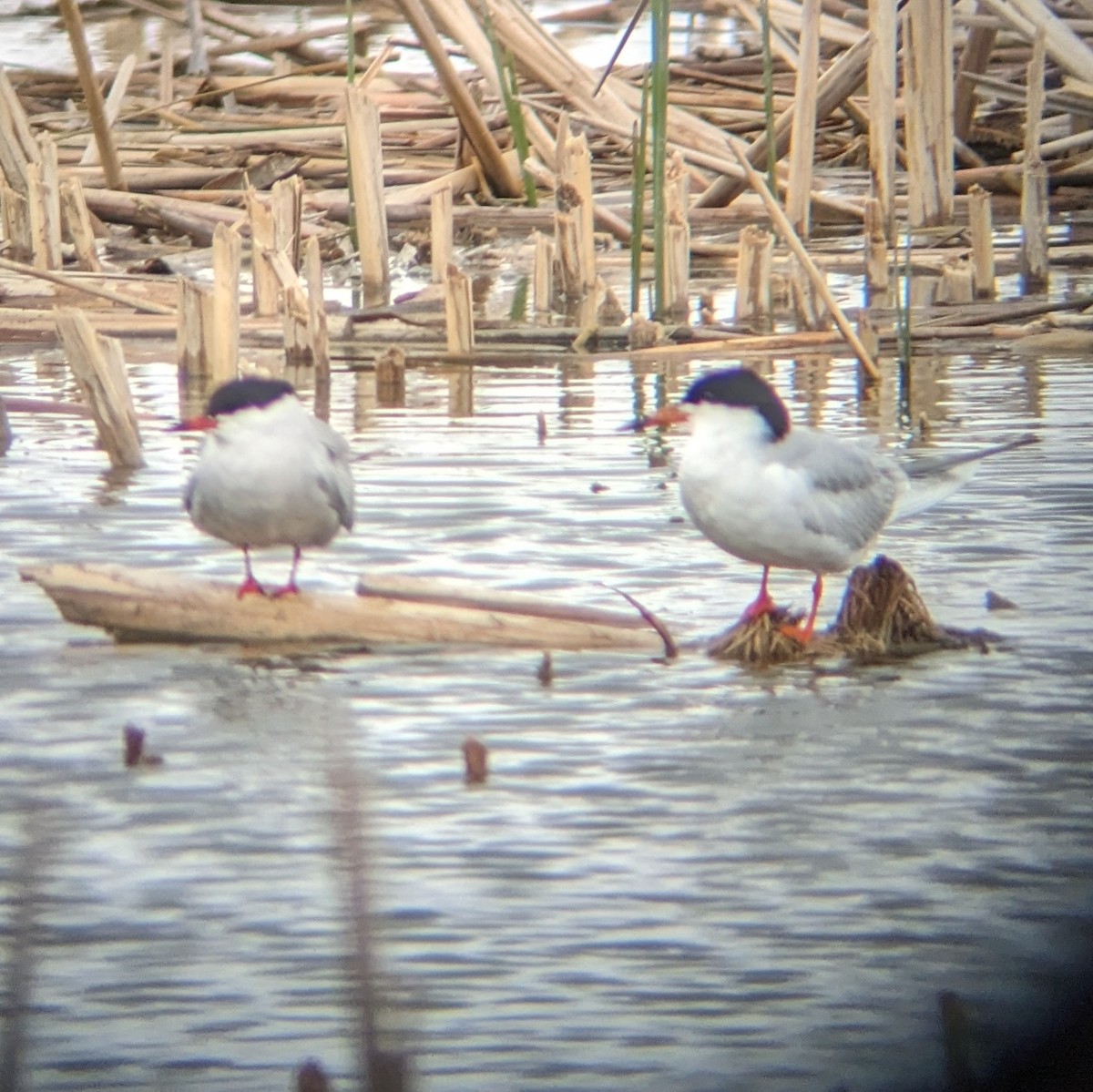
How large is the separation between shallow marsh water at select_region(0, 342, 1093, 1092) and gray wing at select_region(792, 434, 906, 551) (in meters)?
0.38

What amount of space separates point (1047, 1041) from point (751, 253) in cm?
908

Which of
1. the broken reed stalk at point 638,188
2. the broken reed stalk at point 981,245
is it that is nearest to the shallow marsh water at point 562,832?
the broken reed stalk at point 638,188

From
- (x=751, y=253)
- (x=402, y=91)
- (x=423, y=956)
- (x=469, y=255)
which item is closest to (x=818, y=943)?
(x=423, y=956)

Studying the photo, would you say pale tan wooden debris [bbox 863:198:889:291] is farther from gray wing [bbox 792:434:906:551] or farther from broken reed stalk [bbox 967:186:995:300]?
gray wing [bbox 792:434:906:551]

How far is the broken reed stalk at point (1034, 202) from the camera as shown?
1258 cm

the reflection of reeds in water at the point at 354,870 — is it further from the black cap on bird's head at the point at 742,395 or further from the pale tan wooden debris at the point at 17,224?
the pale tan wooden debris at the point at 17,224

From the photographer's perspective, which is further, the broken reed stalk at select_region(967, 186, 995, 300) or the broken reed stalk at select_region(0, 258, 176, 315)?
the broken reed stalk at select_region(967, 186, 995, 300)

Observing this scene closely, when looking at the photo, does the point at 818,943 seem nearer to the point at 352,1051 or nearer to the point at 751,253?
Answer: the point at 352,1051

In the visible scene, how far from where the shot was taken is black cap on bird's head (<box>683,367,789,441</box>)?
222 inches

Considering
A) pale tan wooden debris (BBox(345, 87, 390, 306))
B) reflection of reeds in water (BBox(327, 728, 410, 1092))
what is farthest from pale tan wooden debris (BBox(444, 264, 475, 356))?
reflection of reeds in water (BBox(327, 728, 410, 1092))

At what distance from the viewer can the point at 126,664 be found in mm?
5742

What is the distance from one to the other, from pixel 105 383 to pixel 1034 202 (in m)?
6.80

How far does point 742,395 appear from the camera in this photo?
562 centimetres

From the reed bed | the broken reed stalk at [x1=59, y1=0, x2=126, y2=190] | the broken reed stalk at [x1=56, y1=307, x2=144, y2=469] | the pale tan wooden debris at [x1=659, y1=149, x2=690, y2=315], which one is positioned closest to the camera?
the broken reed stalk at [x1=56, y1=307, x2=144, y2=469]
